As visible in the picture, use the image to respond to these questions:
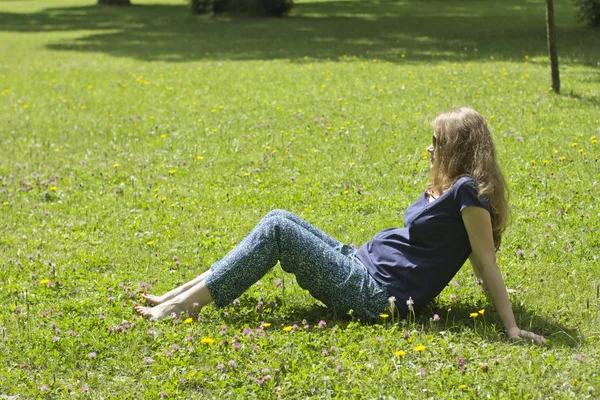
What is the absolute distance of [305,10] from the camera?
2889 cm

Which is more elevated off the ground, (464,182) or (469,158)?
(469,158)

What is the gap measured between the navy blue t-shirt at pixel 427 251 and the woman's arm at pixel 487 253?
8 cm

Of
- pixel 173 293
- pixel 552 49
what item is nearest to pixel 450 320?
pixel 173 293

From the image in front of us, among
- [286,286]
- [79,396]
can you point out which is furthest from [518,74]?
[79,396]

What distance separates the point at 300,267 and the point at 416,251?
0.68 m

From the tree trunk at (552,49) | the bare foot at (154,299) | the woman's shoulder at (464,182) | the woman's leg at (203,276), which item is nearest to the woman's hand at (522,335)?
the woman's shoulder at (464,182)

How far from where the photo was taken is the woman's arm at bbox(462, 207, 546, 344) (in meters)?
4.32

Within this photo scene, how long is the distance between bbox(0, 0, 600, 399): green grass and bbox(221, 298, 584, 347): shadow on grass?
2cm

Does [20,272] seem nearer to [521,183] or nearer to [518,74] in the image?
[521,183]

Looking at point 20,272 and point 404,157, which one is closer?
point 20,272

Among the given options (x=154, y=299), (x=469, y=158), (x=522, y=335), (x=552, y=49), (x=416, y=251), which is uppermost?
(x=552, y=49)

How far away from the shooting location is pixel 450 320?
4648 mm

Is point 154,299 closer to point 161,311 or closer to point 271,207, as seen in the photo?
point 161,311

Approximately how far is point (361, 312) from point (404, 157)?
389 centimetres
